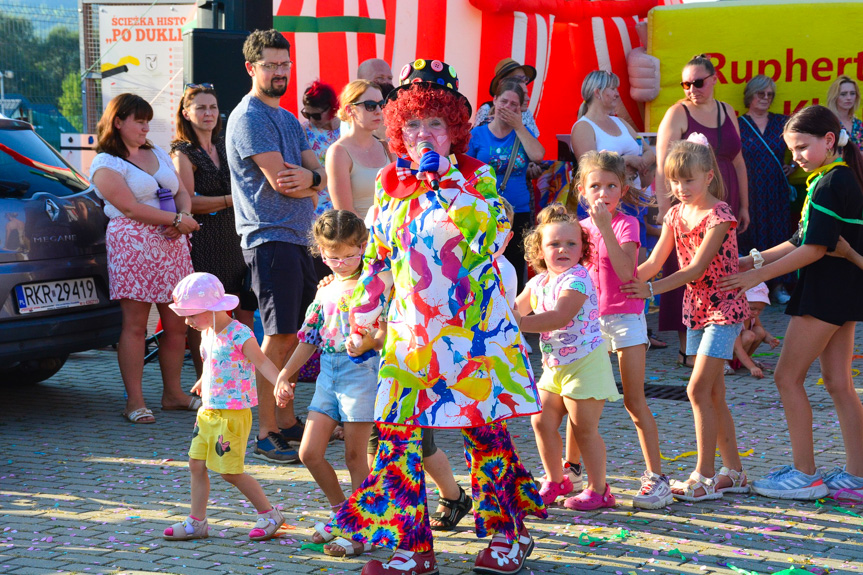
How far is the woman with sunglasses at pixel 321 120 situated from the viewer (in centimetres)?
696

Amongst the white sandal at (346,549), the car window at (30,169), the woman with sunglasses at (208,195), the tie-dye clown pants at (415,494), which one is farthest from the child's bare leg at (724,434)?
the car window at (30,169)

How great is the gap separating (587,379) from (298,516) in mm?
1418

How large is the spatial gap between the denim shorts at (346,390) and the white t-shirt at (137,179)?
2690mm

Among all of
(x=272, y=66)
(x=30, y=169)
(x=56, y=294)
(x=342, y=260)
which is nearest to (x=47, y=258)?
(x=56, y=294)

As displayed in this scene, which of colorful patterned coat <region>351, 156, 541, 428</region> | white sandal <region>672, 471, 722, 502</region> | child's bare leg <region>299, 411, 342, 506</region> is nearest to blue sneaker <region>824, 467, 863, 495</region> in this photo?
white sandal <region>672, 471, 722, 502</region>

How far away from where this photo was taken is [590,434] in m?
4.62

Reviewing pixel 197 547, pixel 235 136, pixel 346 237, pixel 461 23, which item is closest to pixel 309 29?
pixel 461 23

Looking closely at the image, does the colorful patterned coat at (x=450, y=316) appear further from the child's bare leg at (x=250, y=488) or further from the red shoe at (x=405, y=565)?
the child's bare leg at (x=250, y=488)

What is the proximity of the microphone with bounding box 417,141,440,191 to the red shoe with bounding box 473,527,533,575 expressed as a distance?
53.1 inches

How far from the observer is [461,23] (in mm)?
9891

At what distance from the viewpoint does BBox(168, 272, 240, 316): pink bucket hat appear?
4.32m

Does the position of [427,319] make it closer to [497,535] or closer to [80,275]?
[497,535]

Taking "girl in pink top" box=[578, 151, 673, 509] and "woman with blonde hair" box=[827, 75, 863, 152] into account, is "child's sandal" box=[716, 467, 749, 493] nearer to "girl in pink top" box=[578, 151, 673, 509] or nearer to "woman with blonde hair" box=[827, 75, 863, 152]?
"girl in pink top" box=[578, 151, 673, 509]

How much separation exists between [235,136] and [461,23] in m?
4.70
